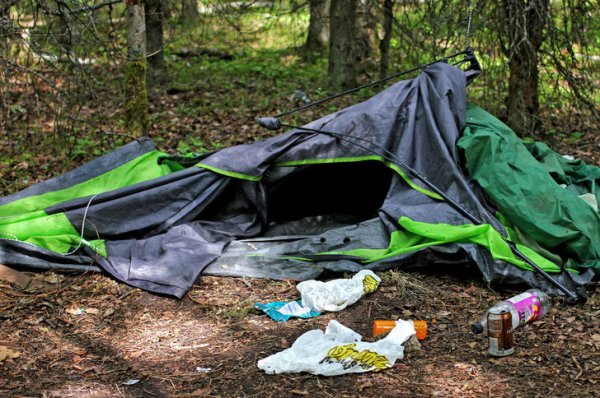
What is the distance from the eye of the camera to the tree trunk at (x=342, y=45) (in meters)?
8.19

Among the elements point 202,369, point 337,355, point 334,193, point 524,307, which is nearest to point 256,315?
point 202,369

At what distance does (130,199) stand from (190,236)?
458 mm

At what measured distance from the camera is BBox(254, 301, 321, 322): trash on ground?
12.7ft

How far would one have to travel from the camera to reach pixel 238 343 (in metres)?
3.64

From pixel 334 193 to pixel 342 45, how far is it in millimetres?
3384

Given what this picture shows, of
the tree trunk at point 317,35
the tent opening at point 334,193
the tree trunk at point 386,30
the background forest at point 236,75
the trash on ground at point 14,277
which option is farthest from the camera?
the tree trunk at point 317,35

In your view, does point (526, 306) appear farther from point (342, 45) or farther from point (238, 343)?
point (342, 45)

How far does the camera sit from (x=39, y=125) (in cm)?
771

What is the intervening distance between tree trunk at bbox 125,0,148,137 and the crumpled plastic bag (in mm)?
3472

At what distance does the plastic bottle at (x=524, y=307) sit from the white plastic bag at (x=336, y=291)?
64 centimetres

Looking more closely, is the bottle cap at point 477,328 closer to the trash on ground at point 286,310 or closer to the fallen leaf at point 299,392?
the trash on ground at point 286,310

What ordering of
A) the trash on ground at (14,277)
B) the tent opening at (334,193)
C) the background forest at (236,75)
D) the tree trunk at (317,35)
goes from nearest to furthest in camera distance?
the trash on ground at (14,277)
the tent opening at (334,193)
the background forest at (236,75)
the tree trunk at (317,35)

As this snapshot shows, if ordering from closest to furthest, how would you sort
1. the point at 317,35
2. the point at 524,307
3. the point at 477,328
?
the point at 477,328 → the point at 524,307 → the point at 317,35

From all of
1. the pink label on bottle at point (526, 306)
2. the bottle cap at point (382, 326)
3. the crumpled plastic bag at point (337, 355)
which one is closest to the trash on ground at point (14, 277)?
the crumpled plastic bag at point (337, 355)
